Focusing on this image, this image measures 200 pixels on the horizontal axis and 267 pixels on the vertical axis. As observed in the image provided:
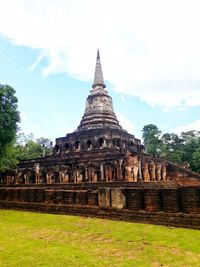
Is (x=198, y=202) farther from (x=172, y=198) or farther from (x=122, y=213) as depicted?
(x=122, y=213)

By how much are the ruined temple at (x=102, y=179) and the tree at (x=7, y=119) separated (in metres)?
3.74

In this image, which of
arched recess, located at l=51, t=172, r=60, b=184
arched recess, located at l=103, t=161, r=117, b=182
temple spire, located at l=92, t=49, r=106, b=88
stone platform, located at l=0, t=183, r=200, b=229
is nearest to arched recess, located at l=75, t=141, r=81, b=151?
arched recess, located at l=51, t=172, r=60, b=184

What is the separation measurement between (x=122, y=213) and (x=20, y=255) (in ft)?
13.4

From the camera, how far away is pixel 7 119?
702 inches

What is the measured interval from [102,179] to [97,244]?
59.4 ft

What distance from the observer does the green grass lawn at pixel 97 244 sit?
5.52m

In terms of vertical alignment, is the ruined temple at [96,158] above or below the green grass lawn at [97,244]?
above

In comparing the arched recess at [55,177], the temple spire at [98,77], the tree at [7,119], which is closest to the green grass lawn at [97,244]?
the tree at [7,119]

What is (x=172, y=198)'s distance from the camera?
8.26 metres

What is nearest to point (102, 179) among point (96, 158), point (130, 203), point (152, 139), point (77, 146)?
point (96, 158)

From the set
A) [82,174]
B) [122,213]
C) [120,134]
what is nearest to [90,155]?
[82,174]

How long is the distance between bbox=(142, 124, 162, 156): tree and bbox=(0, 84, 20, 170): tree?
33.4 meters

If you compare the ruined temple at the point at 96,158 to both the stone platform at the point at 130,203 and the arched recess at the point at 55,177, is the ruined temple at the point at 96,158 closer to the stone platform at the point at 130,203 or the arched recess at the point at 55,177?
the arched recess at the point at 55,177

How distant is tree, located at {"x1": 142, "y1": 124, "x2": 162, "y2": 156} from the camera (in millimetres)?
49375
